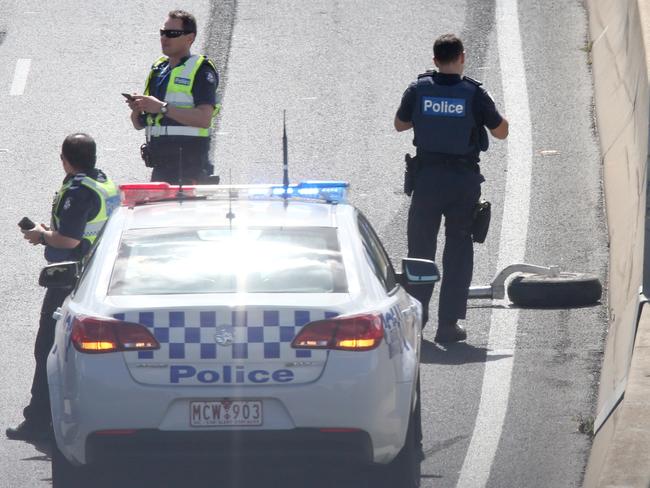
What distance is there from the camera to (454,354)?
35.0 ft

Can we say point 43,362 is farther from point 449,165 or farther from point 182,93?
point 449,165

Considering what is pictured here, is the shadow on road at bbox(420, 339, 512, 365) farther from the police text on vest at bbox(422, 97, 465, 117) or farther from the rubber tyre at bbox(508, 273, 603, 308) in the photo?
the police text on vest at bbox(422, 97, 465, 117)

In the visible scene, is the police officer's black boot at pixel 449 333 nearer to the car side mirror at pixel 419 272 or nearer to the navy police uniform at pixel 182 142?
the navy police uniform at pixel 182 142

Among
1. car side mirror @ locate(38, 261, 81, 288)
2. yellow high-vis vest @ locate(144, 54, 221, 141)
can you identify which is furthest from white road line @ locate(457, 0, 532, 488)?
yellow high-vis vest @ locate(144, 54, 221, 141)

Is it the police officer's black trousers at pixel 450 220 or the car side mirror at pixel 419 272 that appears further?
the police officer's black trousers at pixel 450 220

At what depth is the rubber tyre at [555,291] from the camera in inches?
446

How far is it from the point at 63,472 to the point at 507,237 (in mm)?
6151

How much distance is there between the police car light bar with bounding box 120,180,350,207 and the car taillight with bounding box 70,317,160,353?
140cm

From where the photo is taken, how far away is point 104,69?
16.9 m

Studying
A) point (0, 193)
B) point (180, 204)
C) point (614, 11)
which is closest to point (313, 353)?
point (180, 204)

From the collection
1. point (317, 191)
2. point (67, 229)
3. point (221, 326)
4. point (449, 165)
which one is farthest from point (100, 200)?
point (449, 165)

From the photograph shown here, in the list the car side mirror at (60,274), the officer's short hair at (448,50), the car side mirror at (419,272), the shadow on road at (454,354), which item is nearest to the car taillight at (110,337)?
the car side mirror at (60,274)

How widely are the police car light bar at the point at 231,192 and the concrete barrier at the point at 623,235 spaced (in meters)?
1.88

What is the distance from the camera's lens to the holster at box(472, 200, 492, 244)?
36.1ft
